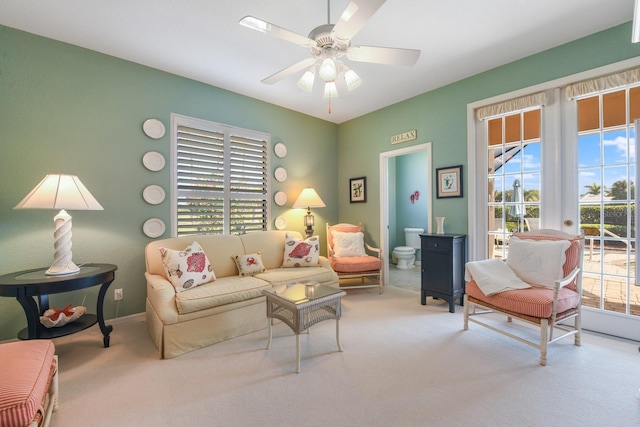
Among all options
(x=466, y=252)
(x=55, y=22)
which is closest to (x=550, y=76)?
(x=466, y=252)

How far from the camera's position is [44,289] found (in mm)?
1993

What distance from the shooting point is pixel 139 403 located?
5.56 ft

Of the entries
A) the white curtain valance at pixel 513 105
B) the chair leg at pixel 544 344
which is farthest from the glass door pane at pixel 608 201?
the chair leg at pixel 544 344

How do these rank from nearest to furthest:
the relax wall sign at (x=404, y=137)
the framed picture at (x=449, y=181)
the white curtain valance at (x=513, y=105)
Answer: the white curtain valance at (x=513, y=105), the framed picture at (x=449, y=181), the relax wall sign at (x=404, y=137)

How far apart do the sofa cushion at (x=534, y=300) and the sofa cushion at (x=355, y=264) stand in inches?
61.9

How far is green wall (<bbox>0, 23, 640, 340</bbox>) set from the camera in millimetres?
2408

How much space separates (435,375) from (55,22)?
4126 mm

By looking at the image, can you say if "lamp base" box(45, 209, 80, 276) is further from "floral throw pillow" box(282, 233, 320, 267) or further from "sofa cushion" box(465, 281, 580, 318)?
"sofa cushion" box(465, 281, 580, 318)

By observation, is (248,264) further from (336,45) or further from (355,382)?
(336,45)

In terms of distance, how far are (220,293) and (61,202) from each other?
142 cm

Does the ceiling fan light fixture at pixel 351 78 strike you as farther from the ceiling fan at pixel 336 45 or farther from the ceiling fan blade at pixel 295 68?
the ceiling fan blade at pixel 295 68

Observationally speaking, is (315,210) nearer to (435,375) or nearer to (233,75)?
(233,75)

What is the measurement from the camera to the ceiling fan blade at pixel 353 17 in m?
1.41

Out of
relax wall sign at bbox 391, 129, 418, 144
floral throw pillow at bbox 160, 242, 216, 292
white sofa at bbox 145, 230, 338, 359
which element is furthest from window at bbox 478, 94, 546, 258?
floral throw pillow at bbox 160, 242, 216, 292
